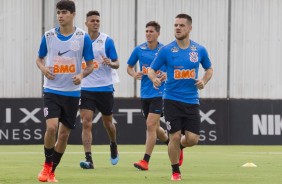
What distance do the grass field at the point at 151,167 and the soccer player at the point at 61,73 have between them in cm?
49

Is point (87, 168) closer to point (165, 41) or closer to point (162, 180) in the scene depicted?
point (162, 180)

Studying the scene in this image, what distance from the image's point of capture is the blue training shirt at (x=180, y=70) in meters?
14.2

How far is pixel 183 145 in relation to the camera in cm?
1527

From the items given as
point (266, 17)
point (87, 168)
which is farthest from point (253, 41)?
point (87, 168)

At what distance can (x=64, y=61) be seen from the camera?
1371cm

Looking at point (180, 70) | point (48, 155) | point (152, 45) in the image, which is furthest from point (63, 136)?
point (152, 45)

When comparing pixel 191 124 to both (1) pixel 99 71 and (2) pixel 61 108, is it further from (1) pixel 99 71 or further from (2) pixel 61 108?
(1) pixel 99 71

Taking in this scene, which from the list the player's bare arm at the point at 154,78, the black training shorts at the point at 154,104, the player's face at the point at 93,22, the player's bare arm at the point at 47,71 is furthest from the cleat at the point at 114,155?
the player's bare arm at the point at 47,71

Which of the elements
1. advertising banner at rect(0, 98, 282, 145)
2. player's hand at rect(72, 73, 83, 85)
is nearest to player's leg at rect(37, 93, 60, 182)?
player's hand at rect(72, 73, 83, 85)

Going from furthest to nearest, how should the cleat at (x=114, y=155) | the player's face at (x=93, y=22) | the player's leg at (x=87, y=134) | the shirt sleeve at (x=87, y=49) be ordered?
the cleat at (x=114, y=155) < the player's face at (x=93, y=22) < the player's leg at (x=87, y=134) < the shirt sleeve at (x=87, y=49)

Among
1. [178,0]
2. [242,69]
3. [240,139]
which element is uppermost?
[178,0]

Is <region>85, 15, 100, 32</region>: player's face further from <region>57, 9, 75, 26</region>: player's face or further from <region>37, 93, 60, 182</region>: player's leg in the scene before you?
<region>37, 93, 60, 182</region>: player's leg

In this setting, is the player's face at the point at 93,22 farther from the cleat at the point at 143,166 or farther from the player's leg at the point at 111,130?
the cleat at the point at 143,166

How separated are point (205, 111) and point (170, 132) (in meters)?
13.6
